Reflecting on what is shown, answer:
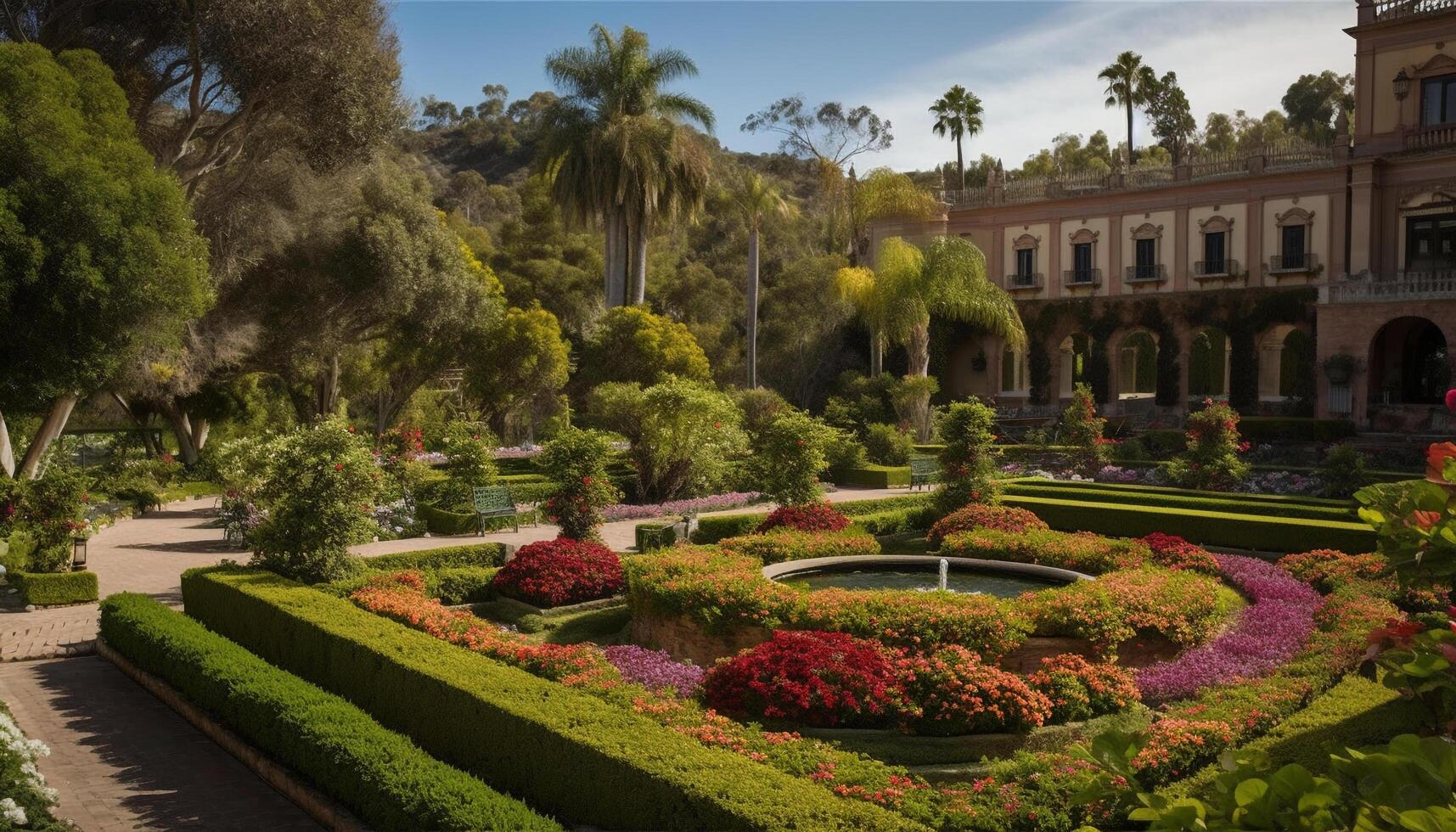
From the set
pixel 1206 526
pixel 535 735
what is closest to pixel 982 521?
pixel 1206 526

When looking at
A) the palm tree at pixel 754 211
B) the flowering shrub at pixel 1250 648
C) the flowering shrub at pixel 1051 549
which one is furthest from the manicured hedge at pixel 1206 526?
the palm tree at pixel 754 211

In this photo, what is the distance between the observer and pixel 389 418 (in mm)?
34969

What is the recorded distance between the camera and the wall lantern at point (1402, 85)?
31328 mm

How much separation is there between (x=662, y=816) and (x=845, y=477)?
1968 centimetres

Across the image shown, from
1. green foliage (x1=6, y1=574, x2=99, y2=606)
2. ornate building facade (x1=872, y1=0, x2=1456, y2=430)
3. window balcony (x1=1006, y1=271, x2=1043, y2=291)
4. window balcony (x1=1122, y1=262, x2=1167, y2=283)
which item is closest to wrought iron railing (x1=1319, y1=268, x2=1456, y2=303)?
ornate building facade (x1=872, y1=0, x2=1456, y2=430)

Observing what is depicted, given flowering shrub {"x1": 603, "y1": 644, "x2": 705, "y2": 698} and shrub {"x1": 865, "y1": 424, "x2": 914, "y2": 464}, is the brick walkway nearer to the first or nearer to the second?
flowering shrub {"x1": 603, "y1": 644, "x2": 705, "y2": 698}

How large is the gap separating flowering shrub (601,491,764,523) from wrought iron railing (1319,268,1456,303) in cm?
1902

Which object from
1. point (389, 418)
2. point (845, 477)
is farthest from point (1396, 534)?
point (389, 418)

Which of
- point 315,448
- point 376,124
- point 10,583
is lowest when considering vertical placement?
point 10,583

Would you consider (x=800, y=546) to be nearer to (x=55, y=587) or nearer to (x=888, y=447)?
(x=55, y=587)

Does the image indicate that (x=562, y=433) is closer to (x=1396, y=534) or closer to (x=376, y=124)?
(x=376, y=124)

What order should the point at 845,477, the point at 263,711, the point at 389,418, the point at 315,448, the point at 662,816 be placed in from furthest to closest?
the point at 389,418
the point at 845,477
the point at 315,448
the point at 263,711
the point at 662,816

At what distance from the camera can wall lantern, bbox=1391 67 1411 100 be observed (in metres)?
31.3

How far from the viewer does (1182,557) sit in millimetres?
13086
